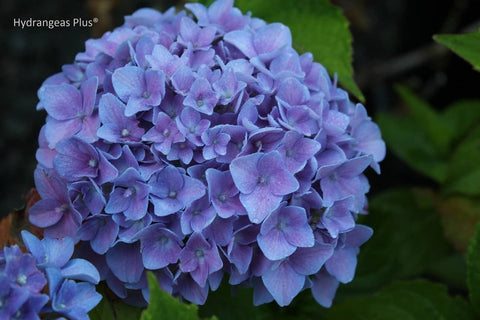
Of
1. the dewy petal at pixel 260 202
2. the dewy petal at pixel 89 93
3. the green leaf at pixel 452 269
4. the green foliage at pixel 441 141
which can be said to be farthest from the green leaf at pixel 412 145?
the dewy petal at pixel 89 93

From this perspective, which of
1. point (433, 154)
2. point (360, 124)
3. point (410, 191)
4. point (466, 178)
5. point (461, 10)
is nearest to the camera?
point (360, 124)

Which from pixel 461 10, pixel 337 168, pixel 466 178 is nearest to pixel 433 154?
pixel 466 178

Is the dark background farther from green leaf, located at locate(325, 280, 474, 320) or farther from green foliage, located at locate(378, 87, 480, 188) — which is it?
green leaf, located at locate(325, 280, 474, 320)

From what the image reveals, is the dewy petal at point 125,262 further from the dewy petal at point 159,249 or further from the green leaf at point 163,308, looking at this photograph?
the green leaf at point 163,308

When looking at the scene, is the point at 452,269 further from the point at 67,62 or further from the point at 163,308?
the point at 67,62

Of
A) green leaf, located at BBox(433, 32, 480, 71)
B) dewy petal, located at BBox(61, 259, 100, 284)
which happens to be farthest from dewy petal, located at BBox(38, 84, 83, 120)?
green leaf, located at BBox(433, 32, 480, 71)

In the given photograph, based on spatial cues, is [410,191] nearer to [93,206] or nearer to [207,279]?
[207,279]
